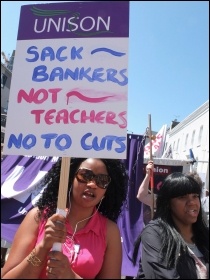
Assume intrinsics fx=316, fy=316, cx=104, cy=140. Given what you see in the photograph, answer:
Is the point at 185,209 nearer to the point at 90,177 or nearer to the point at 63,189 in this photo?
the point at 90,177

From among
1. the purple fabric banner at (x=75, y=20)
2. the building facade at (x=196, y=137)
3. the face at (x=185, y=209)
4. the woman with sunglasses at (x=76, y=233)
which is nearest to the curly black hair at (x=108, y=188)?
the woman with sunglasses at (x=76, y=233)

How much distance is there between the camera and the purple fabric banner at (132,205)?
143 inches

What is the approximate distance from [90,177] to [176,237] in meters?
0.57

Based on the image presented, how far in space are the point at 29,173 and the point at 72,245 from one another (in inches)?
108

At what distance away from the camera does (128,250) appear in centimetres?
357

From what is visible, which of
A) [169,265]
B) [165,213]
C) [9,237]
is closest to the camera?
[169,265]

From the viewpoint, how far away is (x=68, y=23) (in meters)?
1.74

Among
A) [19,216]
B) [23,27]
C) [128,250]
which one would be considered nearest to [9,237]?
[19,216]

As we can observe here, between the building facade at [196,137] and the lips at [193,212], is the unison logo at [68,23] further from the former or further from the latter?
the building facade at [196,137]

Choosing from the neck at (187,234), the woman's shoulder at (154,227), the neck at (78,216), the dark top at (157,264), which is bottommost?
the dark top at (157,264)

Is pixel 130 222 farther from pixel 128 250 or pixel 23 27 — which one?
pixel 23 27

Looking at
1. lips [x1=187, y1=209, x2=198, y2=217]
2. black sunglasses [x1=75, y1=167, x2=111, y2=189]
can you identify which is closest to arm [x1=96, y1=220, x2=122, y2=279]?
black sunglasses [x1=75, y1=167, x2=111, y2=189]

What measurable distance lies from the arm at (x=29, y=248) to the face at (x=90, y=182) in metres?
0.26

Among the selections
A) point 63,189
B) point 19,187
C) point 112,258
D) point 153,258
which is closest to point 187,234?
point 153,258
